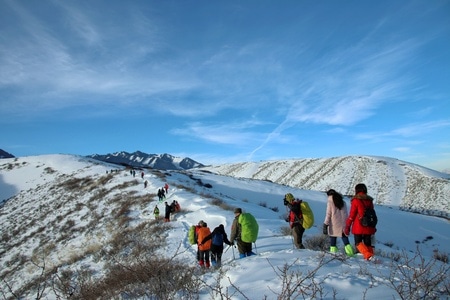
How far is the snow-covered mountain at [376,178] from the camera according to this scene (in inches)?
1640

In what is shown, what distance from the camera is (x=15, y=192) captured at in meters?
47.1

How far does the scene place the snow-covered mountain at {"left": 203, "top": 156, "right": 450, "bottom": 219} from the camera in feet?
137

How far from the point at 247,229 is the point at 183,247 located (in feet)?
17.9

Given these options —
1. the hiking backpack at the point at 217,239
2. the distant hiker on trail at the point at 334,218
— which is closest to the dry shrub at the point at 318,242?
the distant hiker on trail at the point at 334,218

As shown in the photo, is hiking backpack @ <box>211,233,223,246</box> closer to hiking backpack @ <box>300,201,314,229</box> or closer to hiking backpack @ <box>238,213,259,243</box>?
hiking backpack @ <box>238,213,259,243</box>

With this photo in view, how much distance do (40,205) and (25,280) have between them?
20662 mm

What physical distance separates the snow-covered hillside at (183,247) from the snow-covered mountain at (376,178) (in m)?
15.3

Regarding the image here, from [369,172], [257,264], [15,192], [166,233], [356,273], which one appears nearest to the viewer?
[356,273]

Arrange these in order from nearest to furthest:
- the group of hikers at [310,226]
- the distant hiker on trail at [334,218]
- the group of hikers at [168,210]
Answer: the group of hikers at [310,226] → the distant hiker on trail at [334,218] → the group of hikers at [168,210]

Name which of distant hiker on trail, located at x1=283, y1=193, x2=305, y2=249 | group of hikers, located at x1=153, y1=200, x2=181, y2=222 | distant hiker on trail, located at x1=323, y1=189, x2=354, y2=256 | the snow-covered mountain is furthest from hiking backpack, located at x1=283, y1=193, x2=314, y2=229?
the snow-covered mountain

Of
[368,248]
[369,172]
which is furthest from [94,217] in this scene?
[369,172]

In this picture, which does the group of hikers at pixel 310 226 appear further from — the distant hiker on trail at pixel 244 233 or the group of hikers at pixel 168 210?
the group of hikers at pixel 168 210

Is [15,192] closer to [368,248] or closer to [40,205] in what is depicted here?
[40,205]

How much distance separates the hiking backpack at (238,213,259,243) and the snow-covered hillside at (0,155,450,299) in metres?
0.61
